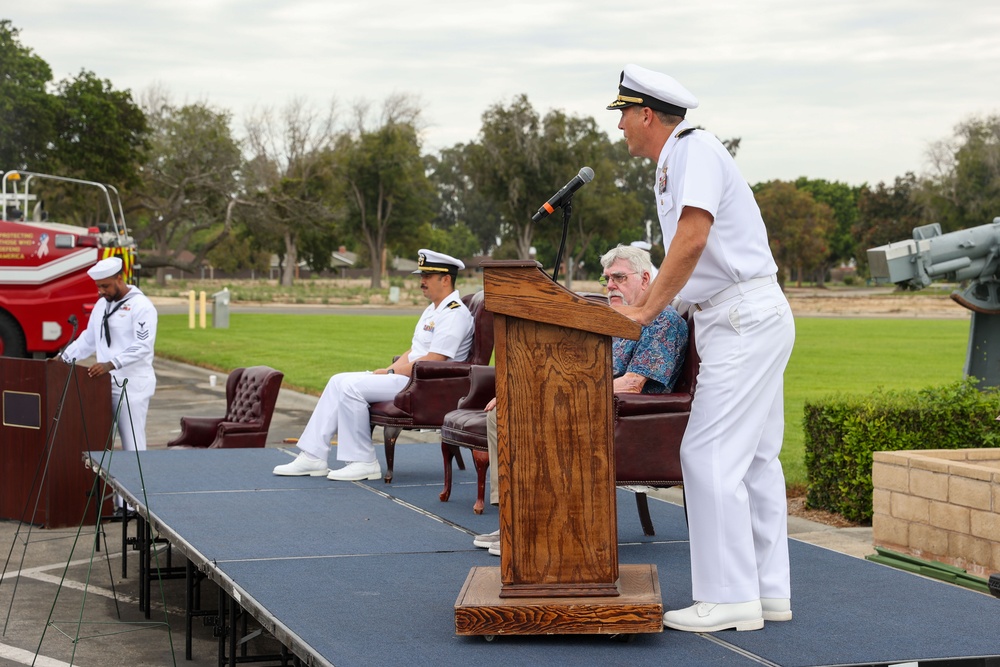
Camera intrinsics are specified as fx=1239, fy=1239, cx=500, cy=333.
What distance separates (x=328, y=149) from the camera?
7994 centimetres

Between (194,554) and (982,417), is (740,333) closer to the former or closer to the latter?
(194,554)

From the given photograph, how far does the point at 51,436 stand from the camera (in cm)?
860

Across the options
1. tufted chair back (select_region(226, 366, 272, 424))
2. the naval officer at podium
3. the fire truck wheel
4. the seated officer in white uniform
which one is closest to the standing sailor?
tufted chair back (select_region(226, 366, 272, 424))

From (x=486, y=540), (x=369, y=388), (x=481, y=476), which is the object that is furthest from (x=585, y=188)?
(x=486, y=540)

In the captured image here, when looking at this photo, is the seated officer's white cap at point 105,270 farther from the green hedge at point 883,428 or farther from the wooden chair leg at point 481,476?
the green hedge at point 883,428

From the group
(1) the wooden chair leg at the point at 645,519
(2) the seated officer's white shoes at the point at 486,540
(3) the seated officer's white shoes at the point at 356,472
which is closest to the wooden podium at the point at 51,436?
(3) the seated officer's white shoes at the point at 356,472

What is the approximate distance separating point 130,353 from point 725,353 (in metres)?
6.11

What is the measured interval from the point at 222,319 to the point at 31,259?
12466 millimetres

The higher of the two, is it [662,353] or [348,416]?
[662,353]

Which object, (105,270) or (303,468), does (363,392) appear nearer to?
(303,468)

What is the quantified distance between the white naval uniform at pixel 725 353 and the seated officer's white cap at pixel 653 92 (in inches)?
3.1

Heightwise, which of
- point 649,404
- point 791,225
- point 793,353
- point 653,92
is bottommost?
point 793,353

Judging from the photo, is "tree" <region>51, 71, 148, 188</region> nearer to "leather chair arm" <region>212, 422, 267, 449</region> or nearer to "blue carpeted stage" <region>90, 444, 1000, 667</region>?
"leather chair arm" <region>212, 422, 267, 449</region>

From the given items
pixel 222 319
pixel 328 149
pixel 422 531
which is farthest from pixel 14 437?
pixel 328 149
